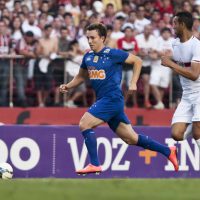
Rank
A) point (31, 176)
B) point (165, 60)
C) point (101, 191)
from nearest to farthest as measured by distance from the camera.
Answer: point (101, 191) < point (165, 60) < point (31, 176)

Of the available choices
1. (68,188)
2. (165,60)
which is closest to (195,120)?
(165,60)

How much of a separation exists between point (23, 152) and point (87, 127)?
9.55ft

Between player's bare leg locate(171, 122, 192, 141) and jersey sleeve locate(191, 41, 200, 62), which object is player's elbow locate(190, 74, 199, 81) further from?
player's bare leg locate(171, 122, 192, 141)

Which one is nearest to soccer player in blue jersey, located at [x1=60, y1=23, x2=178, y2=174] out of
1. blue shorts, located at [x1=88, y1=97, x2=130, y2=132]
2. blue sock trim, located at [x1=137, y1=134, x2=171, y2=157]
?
blue shorts, located at [x1=88, y1=97, x2=130, y2=132]

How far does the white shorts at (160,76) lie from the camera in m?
19.8

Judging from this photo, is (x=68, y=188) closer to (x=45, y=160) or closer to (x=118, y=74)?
(x=118, y=74)

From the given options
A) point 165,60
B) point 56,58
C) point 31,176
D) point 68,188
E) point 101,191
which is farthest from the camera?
point 56,58

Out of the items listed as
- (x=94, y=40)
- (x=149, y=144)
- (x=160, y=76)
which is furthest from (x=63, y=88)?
(x=160, y=76)

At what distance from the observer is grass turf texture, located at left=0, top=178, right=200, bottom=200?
9.48 metres

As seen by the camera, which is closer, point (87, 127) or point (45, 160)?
point (87, 127)

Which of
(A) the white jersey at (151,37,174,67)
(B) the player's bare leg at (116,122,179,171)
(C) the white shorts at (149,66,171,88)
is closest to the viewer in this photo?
(B) the player's bare leg at (116,122,179,171)

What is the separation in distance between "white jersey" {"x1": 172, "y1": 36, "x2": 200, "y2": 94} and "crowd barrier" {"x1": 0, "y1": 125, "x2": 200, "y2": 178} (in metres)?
3.07

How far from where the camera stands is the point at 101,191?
10.2 meters

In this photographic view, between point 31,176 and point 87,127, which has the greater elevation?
point 87,127
